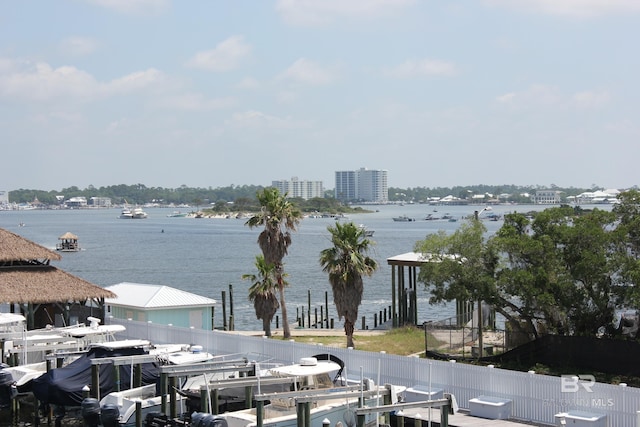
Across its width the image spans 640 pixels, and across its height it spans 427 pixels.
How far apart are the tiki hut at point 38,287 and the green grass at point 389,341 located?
11.2 metres

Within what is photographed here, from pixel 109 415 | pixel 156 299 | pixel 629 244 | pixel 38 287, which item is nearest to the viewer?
pixel 109 415

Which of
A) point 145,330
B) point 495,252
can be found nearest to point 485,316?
point 495,252

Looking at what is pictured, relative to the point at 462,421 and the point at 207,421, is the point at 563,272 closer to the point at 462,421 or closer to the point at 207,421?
the point at 462,421

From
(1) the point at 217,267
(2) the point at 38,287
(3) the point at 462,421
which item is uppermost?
(2) the point at 38,287

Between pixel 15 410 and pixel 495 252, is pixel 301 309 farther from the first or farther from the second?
pixel 15 410

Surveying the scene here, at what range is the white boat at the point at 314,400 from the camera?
72.4 ft

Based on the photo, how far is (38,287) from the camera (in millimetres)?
38688

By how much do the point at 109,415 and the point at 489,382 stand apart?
1088cm

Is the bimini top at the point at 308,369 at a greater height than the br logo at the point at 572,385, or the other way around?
the bimini top at the point at 308,369

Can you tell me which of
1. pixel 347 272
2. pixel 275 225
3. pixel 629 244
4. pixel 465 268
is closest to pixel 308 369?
pixel 465 268

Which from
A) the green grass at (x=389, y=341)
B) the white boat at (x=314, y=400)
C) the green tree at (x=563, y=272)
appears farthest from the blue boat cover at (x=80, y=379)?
the green tree at (x=563, y=272)

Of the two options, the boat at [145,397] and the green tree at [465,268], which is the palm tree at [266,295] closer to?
the green tree at [465,268]

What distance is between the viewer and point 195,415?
22000 mm

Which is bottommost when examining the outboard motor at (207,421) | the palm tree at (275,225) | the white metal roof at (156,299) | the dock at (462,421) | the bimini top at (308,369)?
the dock at (462,421)
